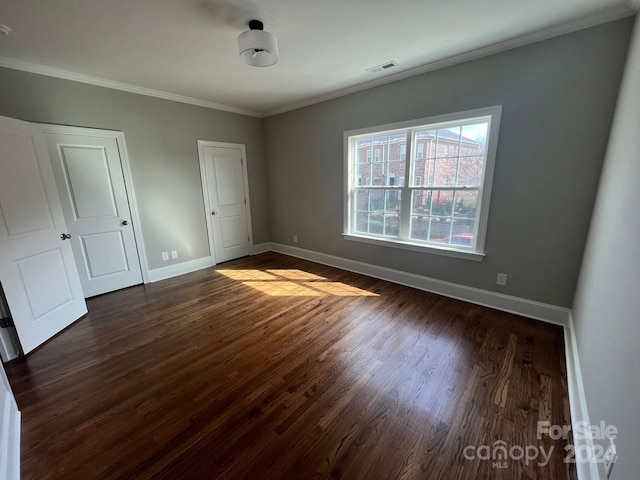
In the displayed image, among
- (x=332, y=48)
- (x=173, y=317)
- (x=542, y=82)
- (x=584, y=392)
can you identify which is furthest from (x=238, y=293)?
(x=542, y=82)

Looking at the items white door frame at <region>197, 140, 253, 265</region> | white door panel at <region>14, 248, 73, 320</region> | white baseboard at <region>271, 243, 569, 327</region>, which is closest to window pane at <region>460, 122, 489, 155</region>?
white baseboard at <region>271, 243, 569, 327</region>

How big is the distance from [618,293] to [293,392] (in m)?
1.91

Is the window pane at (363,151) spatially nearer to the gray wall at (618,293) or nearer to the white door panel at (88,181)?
the gray wall at (618,293)

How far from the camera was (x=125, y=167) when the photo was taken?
11.3 feet

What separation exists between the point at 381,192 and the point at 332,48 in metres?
1.81

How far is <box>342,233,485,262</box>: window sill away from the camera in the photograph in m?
2.87

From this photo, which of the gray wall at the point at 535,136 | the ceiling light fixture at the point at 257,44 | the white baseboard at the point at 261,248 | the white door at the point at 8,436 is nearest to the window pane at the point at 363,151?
the gray wall at the point at 535,136

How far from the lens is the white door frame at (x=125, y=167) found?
2944mm

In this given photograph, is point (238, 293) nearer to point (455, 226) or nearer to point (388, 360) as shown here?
point (388, 360)

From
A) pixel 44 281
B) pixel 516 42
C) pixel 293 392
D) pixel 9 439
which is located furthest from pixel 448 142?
pixel 44 281

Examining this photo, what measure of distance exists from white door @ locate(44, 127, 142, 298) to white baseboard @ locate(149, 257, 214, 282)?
0.90 feet

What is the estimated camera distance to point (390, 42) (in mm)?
2357

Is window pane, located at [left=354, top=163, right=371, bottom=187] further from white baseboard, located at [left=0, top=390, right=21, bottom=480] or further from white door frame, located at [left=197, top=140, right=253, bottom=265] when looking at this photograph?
white baseboard, located at [left=0, top=390, right=21, bottom=480]

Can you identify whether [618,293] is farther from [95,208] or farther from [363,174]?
[95,208]
